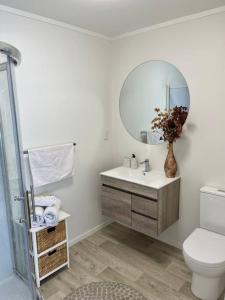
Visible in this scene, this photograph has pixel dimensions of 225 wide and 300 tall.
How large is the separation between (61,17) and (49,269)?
2392mm

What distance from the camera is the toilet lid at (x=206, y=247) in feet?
5.84

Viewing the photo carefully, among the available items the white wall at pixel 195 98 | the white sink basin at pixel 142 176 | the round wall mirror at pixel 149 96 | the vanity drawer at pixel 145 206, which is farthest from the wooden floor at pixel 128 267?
the round wall mirror at pixel 149 96

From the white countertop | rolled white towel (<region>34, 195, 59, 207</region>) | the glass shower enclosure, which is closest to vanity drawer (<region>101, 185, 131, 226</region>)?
the white countertop

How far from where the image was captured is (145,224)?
2.33 meters

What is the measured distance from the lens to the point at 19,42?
206cm

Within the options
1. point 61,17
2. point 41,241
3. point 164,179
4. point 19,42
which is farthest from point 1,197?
point 61,17

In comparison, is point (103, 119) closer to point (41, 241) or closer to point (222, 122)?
point (222, 122)

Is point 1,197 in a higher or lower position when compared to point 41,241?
higher

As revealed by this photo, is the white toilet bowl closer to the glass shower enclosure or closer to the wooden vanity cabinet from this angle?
the wooden vanity cabinet

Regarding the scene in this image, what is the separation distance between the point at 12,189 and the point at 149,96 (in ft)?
5.83

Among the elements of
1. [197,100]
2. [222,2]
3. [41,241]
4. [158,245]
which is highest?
[222,2]

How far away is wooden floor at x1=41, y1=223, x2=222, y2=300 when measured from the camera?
2068 millimetres

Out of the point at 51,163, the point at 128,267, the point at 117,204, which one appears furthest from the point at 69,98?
the point at 128,267

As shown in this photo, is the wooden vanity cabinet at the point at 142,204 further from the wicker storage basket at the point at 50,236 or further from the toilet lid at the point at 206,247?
the wicker storage basket at the point at 50,236
